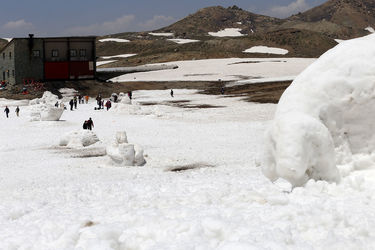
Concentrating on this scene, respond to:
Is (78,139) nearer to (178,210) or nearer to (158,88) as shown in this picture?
(178,210)

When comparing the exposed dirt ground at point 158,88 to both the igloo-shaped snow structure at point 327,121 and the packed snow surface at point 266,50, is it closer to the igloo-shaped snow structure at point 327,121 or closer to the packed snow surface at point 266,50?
the igloo-shaped snow structure at point 327,121

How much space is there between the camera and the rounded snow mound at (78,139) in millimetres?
25328

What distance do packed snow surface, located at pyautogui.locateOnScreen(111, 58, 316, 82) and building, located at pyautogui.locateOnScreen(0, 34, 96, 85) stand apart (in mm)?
12413

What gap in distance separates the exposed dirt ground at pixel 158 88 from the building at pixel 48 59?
2.84 m

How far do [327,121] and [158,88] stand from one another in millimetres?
59514

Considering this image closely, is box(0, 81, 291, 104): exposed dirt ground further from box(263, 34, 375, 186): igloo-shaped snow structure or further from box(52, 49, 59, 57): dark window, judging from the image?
box(263, 34, 375, 186): igloo-shaped snow structure

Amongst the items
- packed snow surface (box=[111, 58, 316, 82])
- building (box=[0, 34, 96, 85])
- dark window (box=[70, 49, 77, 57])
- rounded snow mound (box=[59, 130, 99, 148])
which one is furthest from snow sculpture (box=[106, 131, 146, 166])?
packed snow surface (box=[111, 58, 316, 82])

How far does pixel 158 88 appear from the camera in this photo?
70.3 metres

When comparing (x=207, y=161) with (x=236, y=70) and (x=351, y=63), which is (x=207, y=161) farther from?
(x=236, y=70)

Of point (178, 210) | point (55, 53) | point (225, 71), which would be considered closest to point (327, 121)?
point (178, 210)

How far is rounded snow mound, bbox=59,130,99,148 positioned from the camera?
25.3 metres

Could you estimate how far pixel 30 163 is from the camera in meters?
20.7

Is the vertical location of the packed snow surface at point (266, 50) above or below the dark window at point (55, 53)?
above

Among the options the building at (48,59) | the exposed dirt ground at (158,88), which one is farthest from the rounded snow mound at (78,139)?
the building at (48,59)
